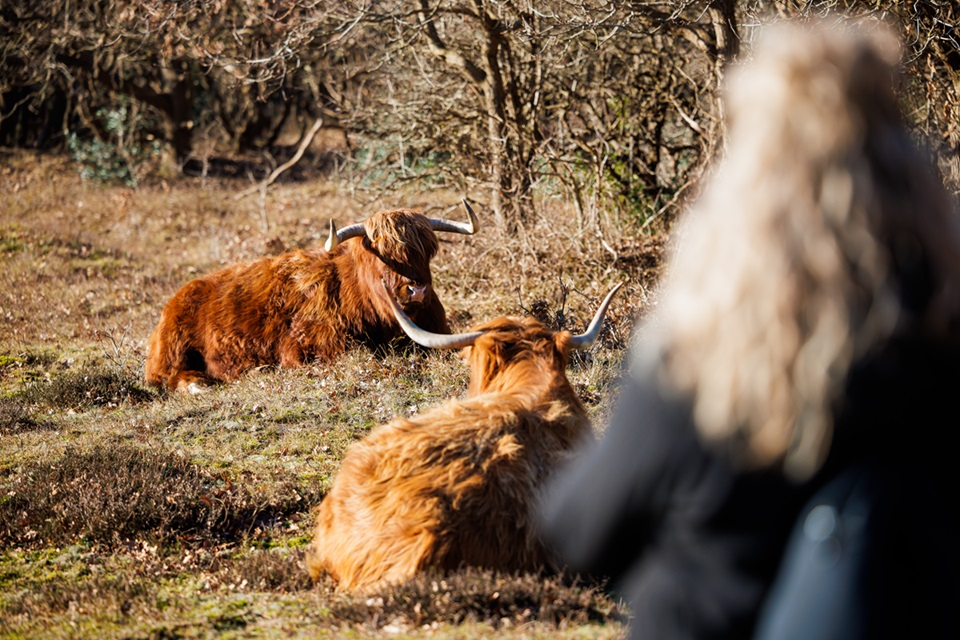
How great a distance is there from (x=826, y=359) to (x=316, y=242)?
12.6 meters

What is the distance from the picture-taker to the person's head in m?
1.71

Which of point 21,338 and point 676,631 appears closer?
point 676,631

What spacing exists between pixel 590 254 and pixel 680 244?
1548mm

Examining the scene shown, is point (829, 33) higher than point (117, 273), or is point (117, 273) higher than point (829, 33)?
point (829, 33)

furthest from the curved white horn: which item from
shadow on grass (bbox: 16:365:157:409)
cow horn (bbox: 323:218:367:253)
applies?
shadow on grass (bbox: 16:365:157:409)

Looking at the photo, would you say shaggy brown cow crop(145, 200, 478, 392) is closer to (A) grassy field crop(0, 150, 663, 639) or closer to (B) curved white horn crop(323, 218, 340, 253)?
(B) curved white horn crop(323, 218, 340, 253)

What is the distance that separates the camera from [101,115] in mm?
23969

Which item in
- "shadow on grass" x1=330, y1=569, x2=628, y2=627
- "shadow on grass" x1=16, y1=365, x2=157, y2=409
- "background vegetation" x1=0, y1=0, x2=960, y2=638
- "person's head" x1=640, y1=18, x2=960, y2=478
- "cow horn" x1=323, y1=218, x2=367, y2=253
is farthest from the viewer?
"cow horn" x1=323, y1=218, x2=367, y2=253

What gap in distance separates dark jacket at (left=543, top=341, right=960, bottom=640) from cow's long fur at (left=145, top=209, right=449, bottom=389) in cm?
621

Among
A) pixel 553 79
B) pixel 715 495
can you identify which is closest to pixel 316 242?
pixel 553 79

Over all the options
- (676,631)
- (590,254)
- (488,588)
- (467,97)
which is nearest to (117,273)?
(467,97)

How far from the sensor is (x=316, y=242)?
1393 cm

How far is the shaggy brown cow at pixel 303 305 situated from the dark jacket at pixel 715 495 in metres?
Answer: 6.21

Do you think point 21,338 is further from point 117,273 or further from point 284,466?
point 284,466
